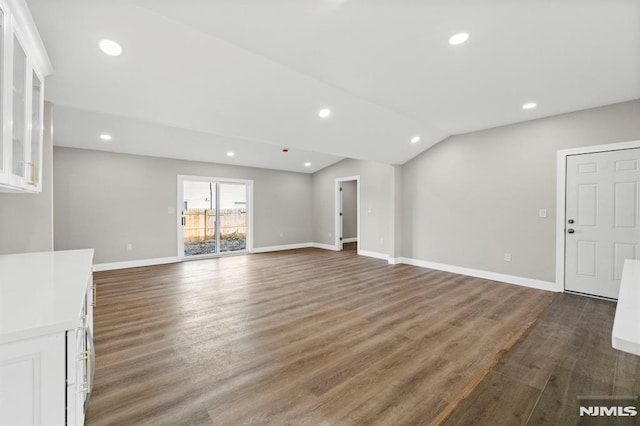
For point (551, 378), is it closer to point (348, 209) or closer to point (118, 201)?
point (118, 201)

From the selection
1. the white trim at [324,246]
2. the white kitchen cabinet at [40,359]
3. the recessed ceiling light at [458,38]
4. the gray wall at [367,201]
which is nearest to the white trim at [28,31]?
the white kitchen cabinet at [40,359]

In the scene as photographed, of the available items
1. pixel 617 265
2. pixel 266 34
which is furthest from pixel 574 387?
pixel 266 34

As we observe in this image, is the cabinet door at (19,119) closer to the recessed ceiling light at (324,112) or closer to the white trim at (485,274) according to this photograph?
the recessed ceiling light at (324,112)

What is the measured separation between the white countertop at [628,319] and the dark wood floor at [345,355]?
2.94 ft

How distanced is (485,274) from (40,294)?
547cm

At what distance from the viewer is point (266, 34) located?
7.58 feet

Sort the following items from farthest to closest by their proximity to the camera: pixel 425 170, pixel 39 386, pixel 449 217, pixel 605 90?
1. pixel 425 170
2. pixel 449 217
3. pixel 605 90
4. pixel 39 386

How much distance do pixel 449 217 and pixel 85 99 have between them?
5.65 m

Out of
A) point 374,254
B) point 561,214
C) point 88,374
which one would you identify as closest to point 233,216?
point 374,254

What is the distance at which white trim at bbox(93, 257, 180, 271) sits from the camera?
5289 millimetres

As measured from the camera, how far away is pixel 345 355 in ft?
7.66

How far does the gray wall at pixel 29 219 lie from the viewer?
236cm

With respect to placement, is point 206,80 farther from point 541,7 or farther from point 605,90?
point 605,90

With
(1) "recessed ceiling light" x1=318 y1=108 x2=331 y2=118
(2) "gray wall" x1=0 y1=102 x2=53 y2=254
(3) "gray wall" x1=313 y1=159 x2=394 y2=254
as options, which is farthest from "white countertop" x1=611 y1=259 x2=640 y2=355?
(3) "gray wall" x1=313 y1=159 x2=394 y2=254
